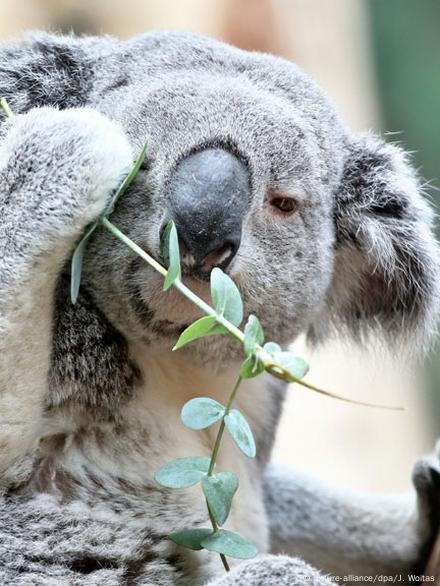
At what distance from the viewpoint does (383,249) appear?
3.33m

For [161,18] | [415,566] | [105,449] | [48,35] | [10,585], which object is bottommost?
[415,566]

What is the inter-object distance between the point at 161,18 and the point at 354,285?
7.04 m

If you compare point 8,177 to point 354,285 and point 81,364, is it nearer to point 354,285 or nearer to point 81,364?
point 81,364

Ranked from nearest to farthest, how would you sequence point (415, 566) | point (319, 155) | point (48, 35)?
point (319, 155) < point (48, 35) < point (415, 566)

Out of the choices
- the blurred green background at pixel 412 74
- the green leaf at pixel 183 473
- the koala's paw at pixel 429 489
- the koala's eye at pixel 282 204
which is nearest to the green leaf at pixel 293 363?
the green leaf at pixel 183 473

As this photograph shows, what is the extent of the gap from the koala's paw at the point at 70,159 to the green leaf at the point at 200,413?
0.59 metres

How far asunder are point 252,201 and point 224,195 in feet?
0.63

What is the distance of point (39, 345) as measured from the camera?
2.58 metres

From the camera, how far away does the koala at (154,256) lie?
8.27 feet

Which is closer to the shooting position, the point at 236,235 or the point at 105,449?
the point at 236,235

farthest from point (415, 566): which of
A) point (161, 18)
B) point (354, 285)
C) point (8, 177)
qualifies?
point (161, 18)

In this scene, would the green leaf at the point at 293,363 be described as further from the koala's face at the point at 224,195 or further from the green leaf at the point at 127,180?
the green leaf at the point at 127,180

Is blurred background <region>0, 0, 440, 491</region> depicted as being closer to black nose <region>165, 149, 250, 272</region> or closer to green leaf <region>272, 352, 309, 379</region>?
black nose <region>165, 149, 250, 272</region>

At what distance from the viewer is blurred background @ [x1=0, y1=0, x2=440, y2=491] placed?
28.9 ft
